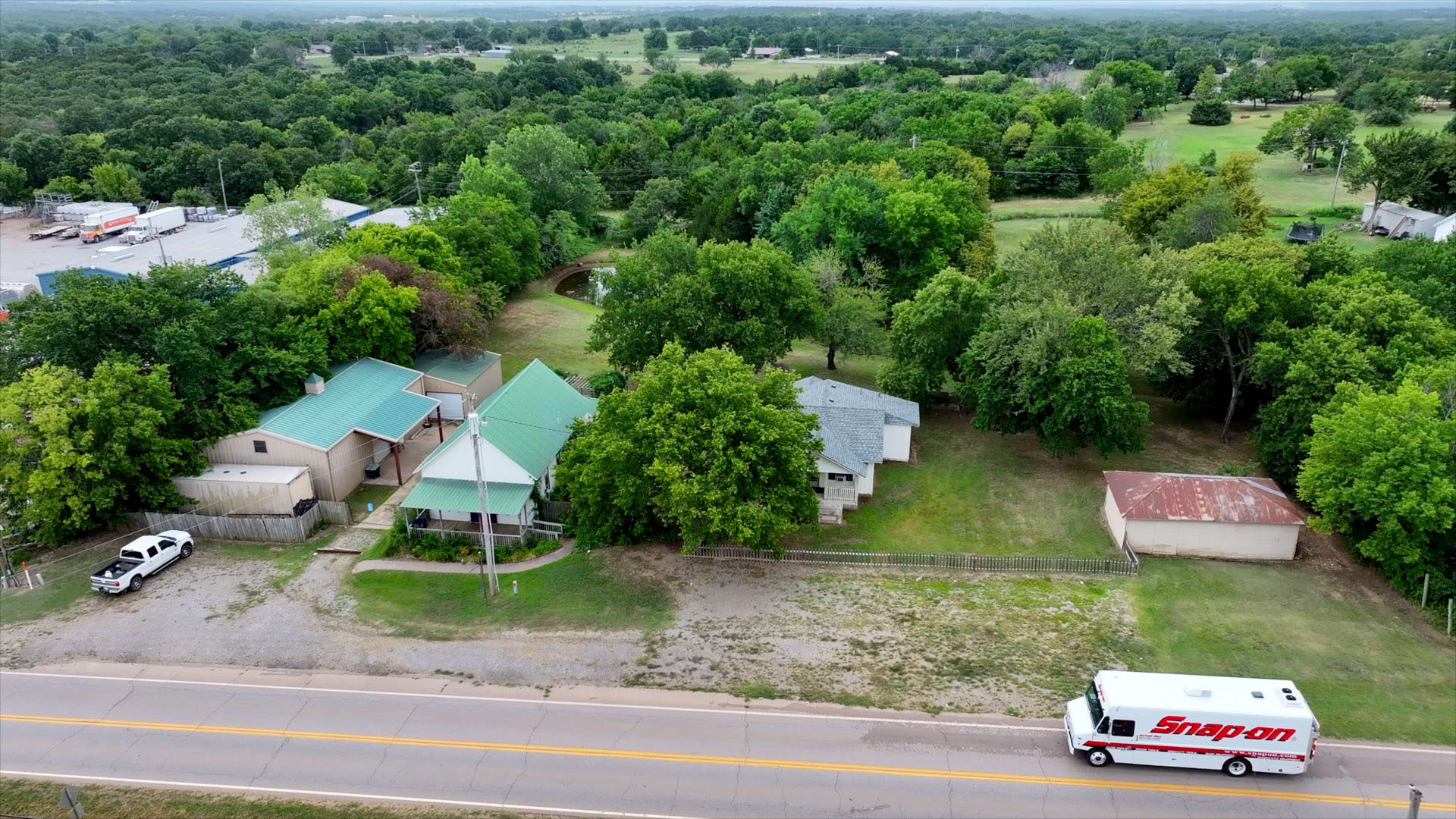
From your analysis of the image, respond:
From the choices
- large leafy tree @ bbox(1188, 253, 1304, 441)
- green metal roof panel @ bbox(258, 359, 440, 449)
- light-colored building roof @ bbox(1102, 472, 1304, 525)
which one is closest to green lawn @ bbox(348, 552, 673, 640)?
green metal roof panel @ bbox(258, 359, 440, 449)

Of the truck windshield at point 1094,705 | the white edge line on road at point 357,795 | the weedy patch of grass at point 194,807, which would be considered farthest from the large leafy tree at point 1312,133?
the weedy patch of grass at point 194,807

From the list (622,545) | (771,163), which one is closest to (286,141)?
(771,163)

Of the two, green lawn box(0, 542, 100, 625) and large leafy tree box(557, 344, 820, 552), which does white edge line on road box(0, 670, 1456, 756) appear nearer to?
green lawn box(0, 542, 100, 625)

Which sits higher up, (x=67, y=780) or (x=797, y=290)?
(x=797, y=290)

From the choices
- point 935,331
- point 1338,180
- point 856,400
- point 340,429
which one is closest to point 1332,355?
point 935,331

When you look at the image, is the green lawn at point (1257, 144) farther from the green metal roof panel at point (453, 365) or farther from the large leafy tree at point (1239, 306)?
the green metal roof panel at point (453, 365)

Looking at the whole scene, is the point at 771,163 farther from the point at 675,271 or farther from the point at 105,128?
the point at 105,128
